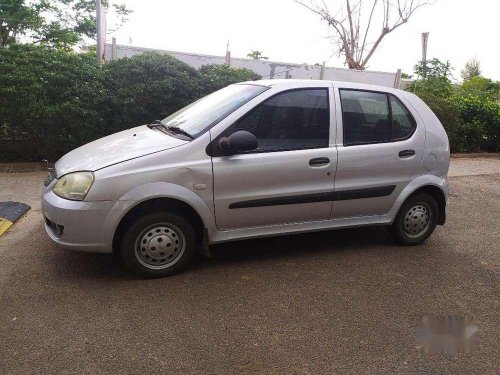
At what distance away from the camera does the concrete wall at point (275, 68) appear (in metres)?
9.89

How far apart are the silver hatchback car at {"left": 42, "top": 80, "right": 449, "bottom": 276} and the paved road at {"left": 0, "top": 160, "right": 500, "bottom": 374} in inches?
13.3

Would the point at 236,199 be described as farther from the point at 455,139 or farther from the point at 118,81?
the point at 455,139

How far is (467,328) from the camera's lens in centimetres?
335

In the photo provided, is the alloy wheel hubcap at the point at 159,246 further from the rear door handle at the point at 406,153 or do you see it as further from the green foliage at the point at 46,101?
the green foliage at the point at 46,101

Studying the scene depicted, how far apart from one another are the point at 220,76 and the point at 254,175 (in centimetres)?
505

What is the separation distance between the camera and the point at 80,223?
359 cm

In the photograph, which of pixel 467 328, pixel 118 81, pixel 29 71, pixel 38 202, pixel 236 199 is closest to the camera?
pixel 467 328

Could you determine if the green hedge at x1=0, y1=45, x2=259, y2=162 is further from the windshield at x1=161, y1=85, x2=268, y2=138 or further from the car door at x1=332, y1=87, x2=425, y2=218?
the car door at x1=332, y1=87, x2=425, y2=218

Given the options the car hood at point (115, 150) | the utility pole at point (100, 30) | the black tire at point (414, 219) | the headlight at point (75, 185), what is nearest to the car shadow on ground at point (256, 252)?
the black tire at point (414, 219)

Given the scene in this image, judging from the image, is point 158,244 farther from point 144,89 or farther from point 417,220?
point 144,89

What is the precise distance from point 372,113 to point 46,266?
3.36 metres

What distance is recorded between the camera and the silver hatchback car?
367 cm

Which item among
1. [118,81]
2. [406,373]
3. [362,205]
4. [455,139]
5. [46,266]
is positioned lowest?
[406,373]

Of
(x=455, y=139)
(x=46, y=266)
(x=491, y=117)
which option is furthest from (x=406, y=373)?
(x=491, y=117)
